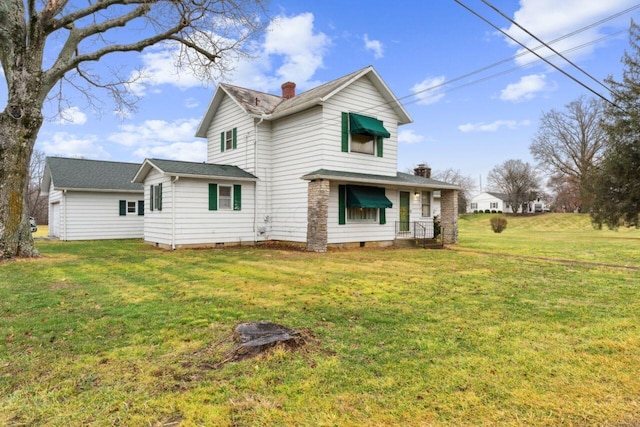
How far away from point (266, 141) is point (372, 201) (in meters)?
5.74

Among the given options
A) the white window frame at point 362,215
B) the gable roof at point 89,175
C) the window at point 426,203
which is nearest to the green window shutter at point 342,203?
the white window frame at point 362,215

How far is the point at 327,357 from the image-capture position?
3816 millimetres

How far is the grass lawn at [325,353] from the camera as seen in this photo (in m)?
2.80

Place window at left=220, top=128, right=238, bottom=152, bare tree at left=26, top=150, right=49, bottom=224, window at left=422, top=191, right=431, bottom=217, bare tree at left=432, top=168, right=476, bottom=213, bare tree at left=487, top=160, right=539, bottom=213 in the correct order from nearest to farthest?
1. window at left=220, top=128, right=238, bottom=152
2. window at left=422, top=191, right=431, bottom=217
3. bare tree at left=26, top=150, right=49, bottom=224
4. bare tree at left=487, top=160, right=539, bottom=213
5. bare tree at left=432, top=168, right=476, bottom=213

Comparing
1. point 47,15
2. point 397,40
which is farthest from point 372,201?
point 47,15

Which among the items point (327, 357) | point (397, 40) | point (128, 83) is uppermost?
point (397, 40)

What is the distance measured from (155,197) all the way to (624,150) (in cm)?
2524

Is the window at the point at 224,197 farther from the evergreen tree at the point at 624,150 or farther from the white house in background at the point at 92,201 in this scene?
the evergreen tree at the point at 624,150

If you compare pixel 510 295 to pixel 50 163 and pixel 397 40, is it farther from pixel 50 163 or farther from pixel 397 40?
pixel 50 163

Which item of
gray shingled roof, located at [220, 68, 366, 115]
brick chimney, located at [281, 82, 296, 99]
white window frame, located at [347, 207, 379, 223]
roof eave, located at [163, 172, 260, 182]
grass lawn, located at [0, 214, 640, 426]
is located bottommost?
grass lawn, located at [0, 214, 640, 426]

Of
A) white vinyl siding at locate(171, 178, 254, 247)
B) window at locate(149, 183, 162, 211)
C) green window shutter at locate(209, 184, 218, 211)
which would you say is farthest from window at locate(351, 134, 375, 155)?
window at locate(149, 183, 162, 211)

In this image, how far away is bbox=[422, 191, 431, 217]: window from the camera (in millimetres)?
18438

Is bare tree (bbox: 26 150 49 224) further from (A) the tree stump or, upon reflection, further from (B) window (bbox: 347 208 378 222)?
(A) the tree stump

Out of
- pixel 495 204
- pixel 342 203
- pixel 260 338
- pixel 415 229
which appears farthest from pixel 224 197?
pixel 495 204
